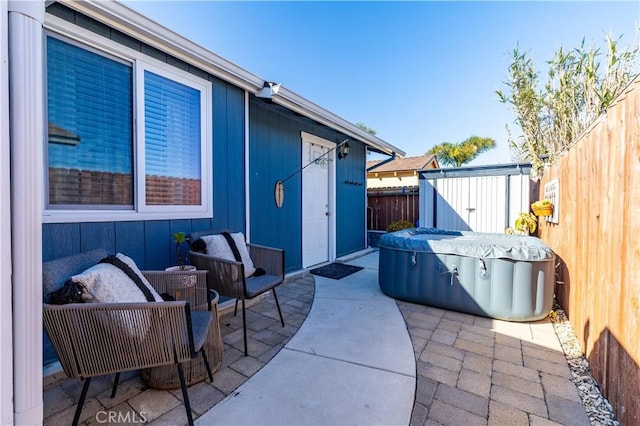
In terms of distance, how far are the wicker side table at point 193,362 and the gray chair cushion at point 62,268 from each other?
491 millimetres

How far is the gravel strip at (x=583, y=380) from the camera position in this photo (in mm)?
1621

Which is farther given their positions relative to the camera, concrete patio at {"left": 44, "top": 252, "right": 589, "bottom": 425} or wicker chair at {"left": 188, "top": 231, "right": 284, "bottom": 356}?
wicker chair at {"left": 188, "top": 231, "right": 284, "bottom": 356}

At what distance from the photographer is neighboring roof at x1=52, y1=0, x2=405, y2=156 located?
2.05 meters

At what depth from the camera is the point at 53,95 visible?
2025 mm

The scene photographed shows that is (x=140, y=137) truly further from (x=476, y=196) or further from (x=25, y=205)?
(x=476, y=196)

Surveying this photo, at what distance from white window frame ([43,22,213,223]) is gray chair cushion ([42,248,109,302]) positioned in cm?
52

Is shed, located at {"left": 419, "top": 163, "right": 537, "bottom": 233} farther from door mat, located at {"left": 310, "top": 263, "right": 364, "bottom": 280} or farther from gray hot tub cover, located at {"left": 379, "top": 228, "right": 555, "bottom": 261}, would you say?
door mat, located at {"left": 310, "top": 263, "right": 364, "bottom": 280}

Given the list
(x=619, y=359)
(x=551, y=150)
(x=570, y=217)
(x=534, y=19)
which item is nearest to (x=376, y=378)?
(x=619, y=359)

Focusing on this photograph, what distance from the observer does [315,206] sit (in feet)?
17.2

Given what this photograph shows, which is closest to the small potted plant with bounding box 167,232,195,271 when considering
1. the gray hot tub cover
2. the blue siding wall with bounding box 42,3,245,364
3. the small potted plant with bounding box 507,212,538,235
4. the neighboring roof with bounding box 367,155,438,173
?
the blue siding wall with bounding box 42,3,245,364

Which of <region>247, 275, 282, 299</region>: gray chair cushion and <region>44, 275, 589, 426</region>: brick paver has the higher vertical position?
<region>247, 275, 282, 299</region>: gray chair cushion

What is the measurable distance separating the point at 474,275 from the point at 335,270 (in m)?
2.36

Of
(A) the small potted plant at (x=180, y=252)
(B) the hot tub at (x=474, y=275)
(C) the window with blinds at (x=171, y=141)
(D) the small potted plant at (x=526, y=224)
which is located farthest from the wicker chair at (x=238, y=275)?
(D) the small potted plant at (x=526, y=224)

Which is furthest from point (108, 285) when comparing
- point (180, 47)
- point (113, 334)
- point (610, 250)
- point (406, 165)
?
point (406, 165)
